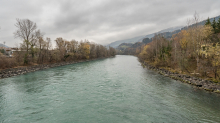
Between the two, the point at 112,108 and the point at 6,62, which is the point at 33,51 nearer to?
the point at 6,62

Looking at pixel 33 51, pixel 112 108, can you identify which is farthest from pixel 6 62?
pixel 112 108

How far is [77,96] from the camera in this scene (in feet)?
42.7

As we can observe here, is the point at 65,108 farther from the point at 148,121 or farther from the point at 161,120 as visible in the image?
the point at 161,120

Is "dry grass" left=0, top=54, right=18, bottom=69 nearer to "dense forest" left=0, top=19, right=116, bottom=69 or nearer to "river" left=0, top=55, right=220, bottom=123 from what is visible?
"dense forest" left=0, top=19, right=116, bottom=69

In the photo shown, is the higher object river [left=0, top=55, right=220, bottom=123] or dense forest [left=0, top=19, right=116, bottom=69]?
dense forest [left=0, top=19, right=116, bottom=69]

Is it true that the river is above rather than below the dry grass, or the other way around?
below

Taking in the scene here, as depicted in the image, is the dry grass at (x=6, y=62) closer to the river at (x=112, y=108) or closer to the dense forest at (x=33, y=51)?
the dense forest at (x=33, y=51)

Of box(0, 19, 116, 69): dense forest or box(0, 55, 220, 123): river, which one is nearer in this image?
box(0, 55, 220, 123): river

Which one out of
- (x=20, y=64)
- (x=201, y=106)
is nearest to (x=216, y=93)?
(x=201, y=106)

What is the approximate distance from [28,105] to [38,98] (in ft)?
5.33

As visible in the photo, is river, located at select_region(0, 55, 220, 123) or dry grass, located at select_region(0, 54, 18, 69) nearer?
river, located at select_region(0, 55, 220, 123)

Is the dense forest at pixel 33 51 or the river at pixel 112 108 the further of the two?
the dense forest at pixel 33 51

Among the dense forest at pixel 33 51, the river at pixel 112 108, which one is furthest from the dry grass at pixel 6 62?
the river at pixel 112 108


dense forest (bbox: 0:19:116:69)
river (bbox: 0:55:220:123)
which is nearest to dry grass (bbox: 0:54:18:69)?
dense forest (bbox: 0:19:116:69)
